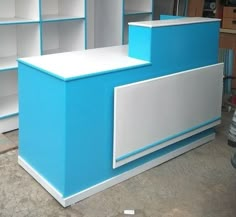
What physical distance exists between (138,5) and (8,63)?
1792 millimetres

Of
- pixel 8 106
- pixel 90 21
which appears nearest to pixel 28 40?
pixel 8 106

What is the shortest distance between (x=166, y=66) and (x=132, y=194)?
3.18 ft

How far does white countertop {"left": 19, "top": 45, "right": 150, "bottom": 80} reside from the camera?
7.92 ft

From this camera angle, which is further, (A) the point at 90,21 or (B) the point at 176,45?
(A) the point at 90,21

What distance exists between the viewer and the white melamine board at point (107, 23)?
421 cm

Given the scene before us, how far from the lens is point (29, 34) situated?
3.62 m

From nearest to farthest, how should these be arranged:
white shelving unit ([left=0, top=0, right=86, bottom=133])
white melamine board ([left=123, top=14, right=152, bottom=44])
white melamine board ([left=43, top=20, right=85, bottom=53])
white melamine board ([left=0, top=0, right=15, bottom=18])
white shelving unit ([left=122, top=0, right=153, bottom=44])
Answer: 1. white shelving unit ([left=0, top=0, right=86, bottom=133])
2. white melamine board ([left=0, top=0, right=15, bottom=18])
3. white melamine board ([left=43, top=20, right=85, bottom=53])
4. white shelving unit ([left=122, top=0, right=153, bottom=44])
5. white melamine board ([left=123, top=14, right=152, bottom=44])

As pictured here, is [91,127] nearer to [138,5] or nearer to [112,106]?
[112,106]

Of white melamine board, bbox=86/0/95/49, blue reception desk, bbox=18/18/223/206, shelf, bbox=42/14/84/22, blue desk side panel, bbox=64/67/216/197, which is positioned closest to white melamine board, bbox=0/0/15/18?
shelf, bbox=42/14/84/22

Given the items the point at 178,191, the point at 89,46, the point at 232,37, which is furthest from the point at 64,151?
the point at 232,37

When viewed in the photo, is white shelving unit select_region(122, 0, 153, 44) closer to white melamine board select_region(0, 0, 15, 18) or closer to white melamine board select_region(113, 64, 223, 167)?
white melamine board select_region(0, 0, 15, 18)

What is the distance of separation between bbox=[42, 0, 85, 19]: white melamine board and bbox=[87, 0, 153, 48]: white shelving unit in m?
0.47

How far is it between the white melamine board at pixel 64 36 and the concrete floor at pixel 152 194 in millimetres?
1387

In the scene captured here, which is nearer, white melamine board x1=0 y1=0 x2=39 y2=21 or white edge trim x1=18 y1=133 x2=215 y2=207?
white edge trim x1=18 y1=133 x2=215 y2=207
